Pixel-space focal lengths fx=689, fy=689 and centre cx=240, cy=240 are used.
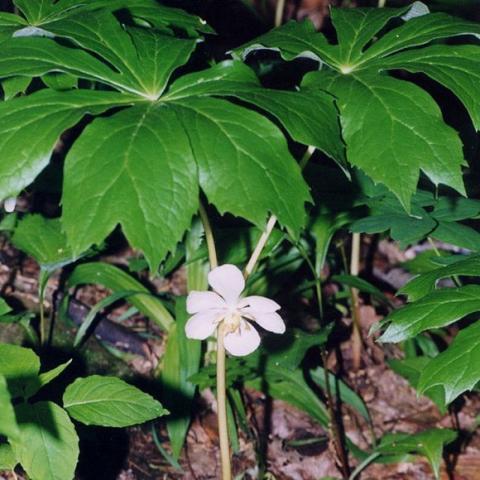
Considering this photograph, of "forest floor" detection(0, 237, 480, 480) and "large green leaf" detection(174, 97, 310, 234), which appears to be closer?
"large green leaf" detection(174, 97, 310, 234)

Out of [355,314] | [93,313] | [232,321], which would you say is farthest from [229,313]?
[355,314]

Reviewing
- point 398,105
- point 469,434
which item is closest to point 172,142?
point 398,105

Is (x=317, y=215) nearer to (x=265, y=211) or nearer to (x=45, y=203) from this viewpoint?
(x=265, y=211)

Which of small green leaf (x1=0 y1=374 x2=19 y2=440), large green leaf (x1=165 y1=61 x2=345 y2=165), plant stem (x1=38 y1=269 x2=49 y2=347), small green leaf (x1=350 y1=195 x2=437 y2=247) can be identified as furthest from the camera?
plant stem (x1=38 y1=269 x2=49 y2=347)

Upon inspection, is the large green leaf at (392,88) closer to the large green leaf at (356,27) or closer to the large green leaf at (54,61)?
the large green leaf at (356,27)

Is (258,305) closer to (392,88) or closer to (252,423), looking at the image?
(392,88)

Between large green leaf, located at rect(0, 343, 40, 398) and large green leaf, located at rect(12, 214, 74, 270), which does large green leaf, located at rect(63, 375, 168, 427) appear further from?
large green leaf, located at rect(12, 214, 74, 270)

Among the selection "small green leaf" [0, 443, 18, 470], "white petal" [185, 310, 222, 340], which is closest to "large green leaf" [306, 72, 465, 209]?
"white petal" [185, 310, 222, 340]
